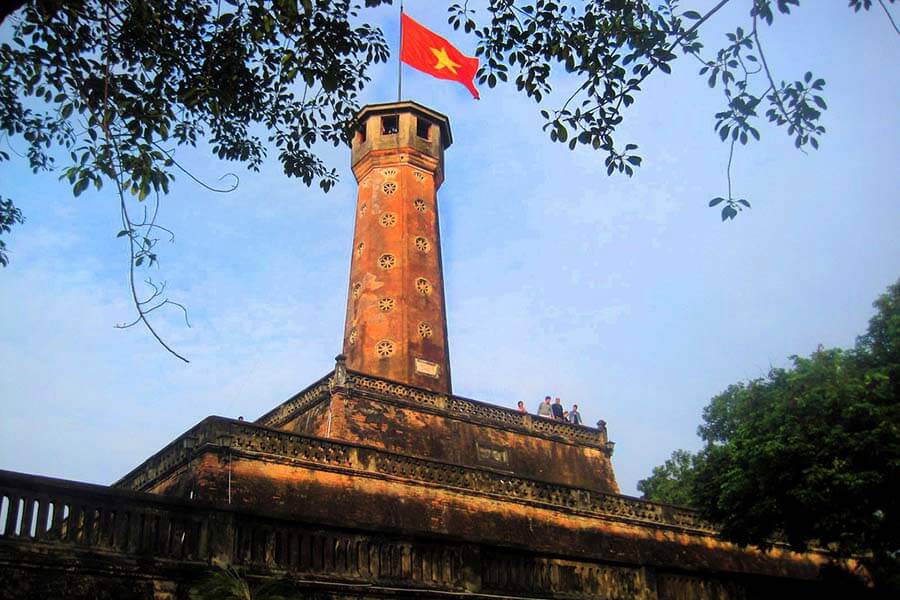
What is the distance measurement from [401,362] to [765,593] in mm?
12251

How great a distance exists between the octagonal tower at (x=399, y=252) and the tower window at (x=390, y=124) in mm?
35

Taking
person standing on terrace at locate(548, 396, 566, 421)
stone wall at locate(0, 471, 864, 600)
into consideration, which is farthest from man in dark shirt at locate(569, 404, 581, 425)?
stone wall at locate(0, 471, 864, 600)

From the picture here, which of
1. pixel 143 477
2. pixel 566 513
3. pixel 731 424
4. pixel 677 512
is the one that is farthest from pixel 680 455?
pixel 143 477

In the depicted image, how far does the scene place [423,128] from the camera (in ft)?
101

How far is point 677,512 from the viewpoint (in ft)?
72.0

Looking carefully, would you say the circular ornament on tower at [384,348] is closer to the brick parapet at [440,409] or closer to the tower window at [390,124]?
the brick parapet at [440,409]

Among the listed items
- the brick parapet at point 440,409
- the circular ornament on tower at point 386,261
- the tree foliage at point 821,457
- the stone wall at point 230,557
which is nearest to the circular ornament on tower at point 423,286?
the circular ornament on tower at point 386,261

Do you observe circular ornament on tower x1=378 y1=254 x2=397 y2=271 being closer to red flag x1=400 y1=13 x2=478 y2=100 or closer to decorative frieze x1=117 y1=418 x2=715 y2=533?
red flag x1=400 y1=13 x2=478 y2=100

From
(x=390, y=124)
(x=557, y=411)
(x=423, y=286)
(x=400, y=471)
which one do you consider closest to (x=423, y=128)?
(x=390, y=124)

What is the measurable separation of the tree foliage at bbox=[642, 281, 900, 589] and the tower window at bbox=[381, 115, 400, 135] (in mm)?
16150

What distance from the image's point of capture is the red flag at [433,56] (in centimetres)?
2966

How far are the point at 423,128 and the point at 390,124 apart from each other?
3.88 ft

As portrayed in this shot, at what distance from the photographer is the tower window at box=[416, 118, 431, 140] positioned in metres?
30.7

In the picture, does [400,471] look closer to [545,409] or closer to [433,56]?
[545,409]
